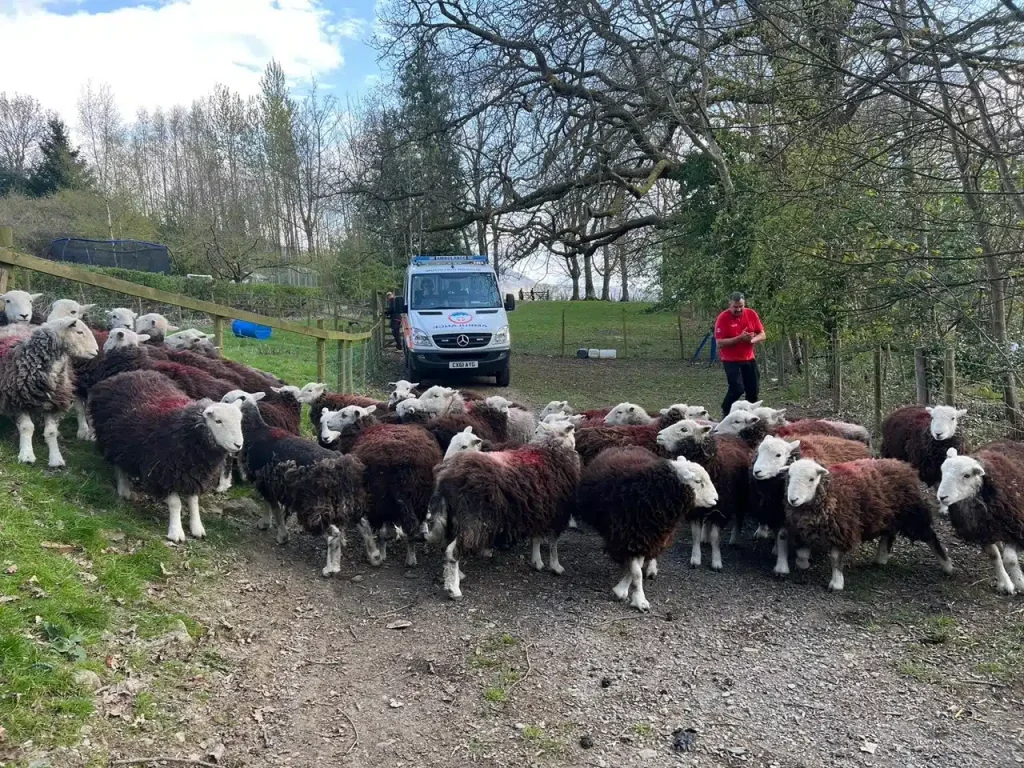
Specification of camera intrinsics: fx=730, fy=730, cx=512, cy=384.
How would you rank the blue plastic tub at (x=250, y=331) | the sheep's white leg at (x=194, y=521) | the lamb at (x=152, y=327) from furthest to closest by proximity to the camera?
the blue plastic tub at (x=250, y=331)
the lamb at (x=152, y=327)
the sheep's white leg at (x=194, y=521)

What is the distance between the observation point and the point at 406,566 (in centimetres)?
610

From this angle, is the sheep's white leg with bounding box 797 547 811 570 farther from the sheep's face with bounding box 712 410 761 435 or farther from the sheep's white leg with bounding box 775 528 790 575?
the sheep's face with bounding box 712 410 761 435

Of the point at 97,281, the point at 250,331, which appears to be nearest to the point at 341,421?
the point at 97,281

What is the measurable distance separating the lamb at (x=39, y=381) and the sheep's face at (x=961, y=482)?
7025 millimetres

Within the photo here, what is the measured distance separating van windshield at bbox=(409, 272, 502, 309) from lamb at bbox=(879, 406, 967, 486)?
10358 mm

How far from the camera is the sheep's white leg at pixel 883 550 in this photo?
621 centimetres

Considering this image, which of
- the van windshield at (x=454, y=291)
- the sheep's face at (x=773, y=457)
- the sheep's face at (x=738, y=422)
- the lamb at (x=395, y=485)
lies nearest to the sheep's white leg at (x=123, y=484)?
the lamb at (x=395, y=485)

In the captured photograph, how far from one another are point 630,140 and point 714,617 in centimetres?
1586

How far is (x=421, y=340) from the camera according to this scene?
15.6m

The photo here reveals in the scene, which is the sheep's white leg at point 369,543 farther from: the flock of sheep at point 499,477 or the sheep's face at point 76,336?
the sheep's face at point 76,336

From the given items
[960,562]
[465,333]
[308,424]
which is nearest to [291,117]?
[465,333]

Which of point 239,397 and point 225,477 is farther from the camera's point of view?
point 239,397

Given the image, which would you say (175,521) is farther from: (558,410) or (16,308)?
(558,410)

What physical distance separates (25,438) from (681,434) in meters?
5.56
